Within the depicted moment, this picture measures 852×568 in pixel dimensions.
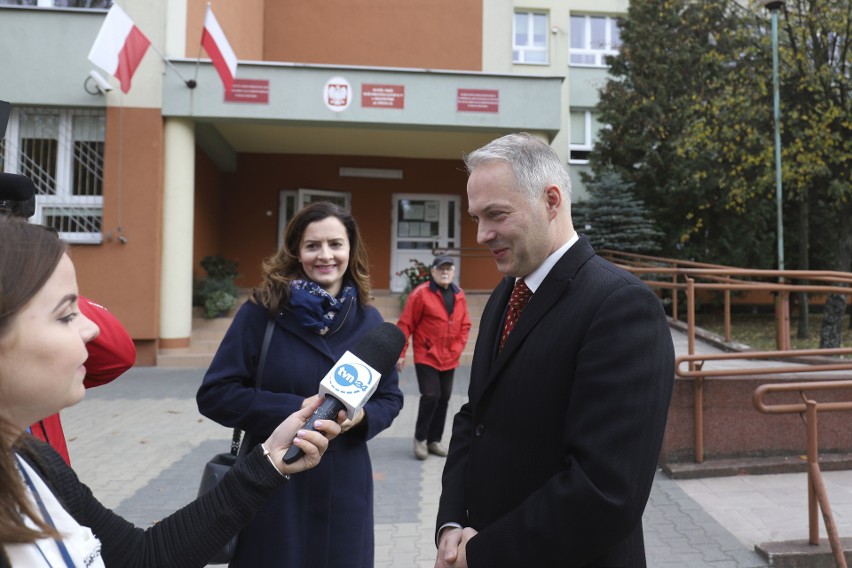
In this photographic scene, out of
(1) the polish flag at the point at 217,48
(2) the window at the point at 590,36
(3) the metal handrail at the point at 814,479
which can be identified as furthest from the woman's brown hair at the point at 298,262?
(2) the window at the point at 590,36

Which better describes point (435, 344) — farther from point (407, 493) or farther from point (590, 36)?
point (590, 36)

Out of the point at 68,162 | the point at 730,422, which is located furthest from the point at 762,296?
the point at 68,162

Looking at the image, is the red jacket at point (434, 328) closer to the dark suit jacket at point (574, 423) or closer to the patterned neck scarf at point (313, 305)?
the patterned neck scarf at point (313, 305)

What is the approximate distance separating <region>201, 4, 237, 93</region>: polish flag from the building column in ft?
5.32

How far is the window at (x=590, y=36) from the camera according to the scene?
23.1m

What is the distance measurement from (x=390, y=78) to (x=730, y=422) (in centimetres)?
873

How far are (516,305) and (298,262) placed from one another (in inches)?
48.1

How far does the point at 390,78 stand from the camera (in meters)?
11.6

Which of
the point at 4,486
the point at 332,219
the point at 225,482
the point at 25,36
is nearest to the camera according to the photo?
the point at 4,486

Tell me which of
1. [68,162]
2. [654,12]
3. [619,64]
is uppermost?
[654,12]

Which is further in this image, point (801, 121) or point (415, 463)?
point (801, 121)

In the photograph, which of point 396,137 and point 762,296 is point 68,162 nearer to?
point 396,137

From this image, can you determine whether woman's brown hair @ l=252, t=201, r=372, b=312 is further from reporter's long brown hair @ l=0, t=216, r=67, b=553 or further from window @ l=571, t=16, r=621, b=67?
window @ l=571, t=16, r=621, b=67

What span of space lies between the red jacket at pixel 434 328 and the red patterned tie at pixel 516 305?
4.14 m
